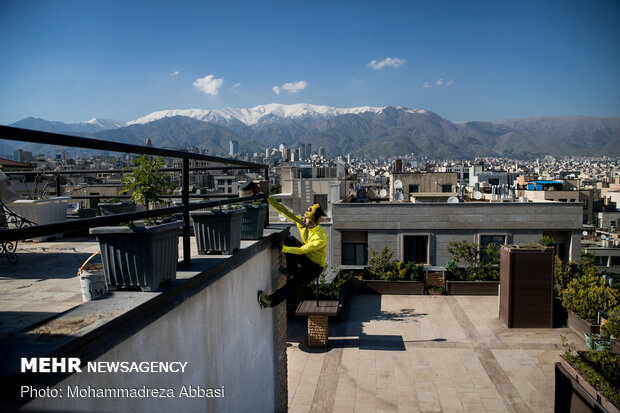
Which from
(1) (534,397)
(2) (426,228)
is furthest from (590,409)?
(2) (426,228)

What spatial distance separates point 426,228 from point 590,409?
12.1 m

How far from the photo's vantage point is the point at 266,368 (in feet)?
16.1

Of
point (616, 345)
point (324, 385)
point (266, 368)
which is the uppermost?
point (266, 368)

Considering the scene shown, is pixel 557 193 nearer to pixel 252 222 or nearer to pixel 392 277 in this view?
pixel 392 277

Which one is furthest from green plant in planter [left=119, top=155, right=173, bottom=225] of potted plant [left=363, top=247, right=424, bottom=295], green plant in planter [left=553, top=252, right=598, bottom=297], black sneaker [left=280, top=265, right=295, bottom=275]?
potted plant [left=363, top=247, right=424, bottom=295]

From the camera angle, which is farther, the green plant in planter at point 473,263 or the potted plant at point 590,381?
the green plant in planter at point 473,263

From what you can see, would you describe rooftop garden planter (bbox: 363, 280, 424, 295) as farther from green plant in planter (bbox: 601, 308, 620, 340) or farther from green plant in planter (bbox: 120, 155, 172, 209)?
green plant in planter (bbox: 120, 155, 172, 209)

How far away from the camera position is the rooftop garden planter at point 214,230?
3459 millimetres

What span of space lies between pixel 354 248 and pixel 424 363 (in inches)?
359

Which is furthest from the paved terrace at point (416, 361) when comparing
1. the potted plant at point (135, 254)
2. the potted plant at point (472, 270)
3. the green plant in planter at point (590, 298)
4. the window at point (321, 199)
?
the window at point (321, 199)

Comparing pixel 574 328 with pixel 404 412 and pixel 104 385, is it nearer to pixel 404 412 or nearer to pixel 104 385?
pixel 404 412

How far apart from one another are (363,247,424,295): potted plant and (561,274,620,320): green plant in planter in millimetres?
5253

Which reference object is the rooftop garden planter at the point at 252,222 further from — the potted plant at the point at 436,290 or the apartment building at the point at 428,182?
the apartment building at the point at 428,182

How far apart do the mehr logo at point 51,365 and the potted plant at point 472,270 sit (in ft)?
52.2
